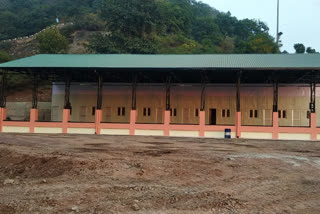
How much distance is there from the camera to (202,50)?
65.4 meters

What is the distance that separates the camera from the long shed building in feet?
85.8

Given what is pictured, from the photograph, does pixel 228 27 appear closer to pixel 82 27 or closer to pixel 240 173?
pixel 82 27

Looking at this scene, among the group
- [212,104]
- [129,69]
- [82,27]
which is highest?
[82,27]

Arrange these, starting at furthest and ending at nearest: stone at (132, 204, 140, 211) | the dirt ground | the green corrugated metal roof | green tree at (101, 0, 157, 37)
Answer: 1. green tree at (101, 0, 157, 37)
2. the green corrugated metal roof
3. the dirt ground
4. stone at (132, 204, 140, 211)

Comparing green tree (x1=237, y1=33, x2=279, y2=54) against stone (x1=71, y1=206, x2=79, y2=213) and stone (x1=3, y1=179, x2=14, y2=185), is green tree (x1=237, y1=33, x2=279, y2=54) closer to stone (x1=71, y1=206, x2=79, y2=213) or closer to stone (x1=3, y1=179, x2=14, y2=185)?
stone (x1=3, y1=179, x2=14, y2=185)

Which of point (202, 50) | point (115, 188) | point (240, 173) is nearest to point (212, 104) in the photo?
point (240, 173)

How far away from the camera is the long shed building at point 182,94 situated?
26156mm

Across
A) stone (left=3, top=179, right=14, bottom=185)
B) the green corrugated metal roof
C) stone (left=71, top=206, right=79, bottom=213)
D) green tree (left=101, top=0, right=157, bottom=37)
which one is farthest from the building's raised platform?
green tree (left=101, top=0, right=157, bottom=37)

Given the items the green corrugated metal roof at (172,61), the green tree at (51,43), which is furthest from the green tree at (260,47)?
the green tree at (51,43)

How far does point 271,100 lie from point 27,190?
92.2 feet

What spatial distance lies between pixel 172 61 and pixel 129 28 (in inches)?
1125

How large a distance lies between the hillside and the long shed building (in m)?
20.0

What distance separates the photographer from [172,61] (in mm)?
29797

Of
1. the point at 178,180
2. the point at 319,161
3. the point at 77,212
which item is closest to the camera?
the point at 77,212
